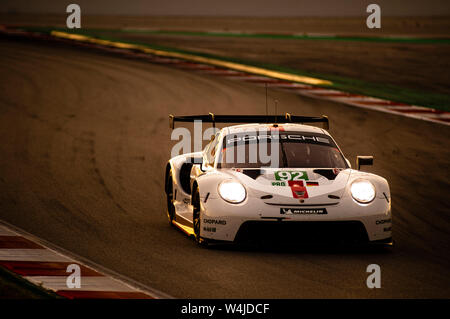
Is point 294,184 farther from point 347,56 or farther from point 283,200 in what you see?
point 347,56

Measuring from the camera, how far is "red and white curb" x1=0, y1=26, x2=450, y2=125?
60.2 ft

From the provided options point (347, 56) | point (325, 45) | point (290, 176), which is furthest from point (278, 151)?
point (325, 45)

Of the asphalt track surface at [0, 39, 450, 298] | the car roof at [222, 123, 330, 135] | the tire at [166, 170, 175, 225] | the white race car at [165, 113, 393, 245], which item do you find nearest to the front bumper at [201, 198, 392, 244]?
the white race car at [165, 113, 393, 245]

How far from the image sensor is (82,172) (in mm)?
13164

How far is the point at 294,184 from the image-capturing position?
8.80m

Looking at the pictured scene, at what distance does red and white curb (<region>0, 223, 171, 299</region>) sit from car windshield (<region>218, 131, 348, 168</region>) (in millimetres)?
2069

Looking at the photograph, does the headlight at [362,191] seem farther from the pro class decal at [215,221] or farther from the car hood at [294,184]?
the pro class decal at [215,221]

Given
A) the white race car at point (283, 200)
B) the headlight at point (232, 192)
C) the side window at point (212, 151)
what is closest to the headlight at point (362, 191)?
the white race car at point (283, 200)

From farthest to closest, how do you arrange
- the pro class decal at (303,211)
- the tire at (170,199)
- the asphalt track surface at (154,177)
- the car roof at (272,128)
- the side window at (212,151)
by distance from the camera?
the tire at (170,199), the car roof at (272,128), the side window at (212,151), the pro class decal at (303,211), the asphalt track surface at (154,177)

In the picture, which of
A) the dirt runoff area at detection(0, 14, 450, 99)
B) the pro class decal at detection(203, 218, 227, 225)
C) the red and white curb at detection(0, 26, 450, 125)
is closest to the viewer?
the pro class decal at detection(203, 218, 227, 225)

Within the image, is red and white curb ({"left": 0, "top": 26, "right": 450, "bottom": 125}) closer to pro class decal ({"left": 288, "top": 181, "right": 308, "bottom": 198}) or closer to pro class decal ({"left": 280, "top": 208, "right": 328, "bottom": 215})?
pro class decal ({"left": 288, "top": 181, "right": 308, "bottom": 198})

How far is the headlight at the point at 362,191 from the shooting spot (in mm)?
8758

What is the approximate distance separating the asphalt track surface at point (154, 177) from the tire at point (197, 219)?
121 mm

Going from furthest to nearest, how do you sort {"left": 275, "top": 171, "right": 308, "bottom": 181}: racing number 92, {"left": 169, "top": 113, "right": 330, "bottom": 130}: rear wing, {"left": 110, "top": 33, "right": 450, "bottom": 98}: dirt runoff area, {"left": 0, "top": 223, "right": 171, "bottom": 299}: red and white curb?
{"left": 110, "top": 33, "right": 450, "bottom": 98}: dirt runoff area
{"left": 169, "top": 113, "right": 330, "bottom": 130}: rear wing
{"left": 275, "top": 171, "right": 308, "bottom": 181}: racing number 92
{"left": 0, "top": 223, "right": 171, "bottom": 299}: red and white curb
